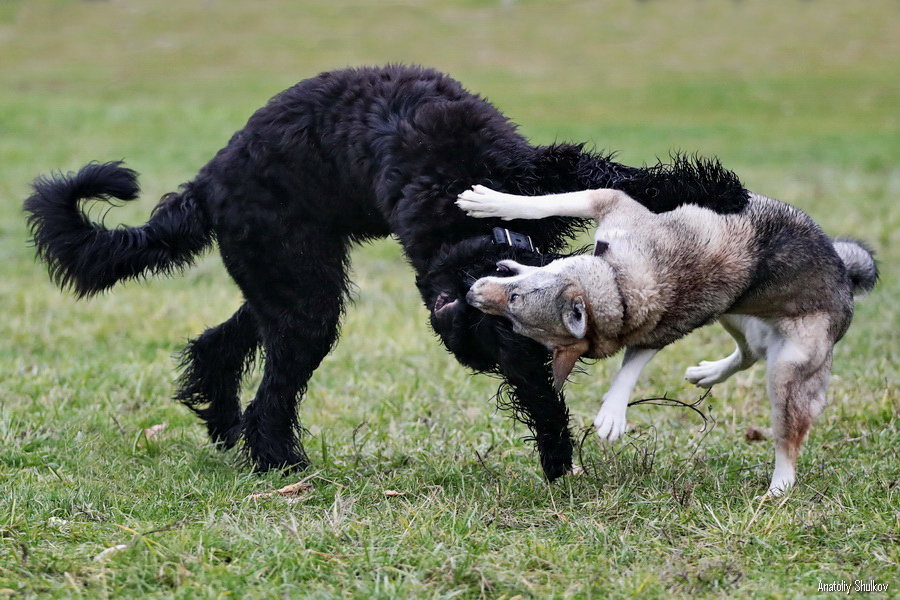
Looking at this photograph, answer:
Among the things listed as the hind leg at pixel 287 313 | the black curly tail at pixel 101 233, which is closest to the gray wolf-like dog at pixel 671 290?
the hind leg at pixel 287 313

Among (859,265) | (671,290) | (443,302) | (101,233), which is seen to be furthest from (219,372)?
(859,265)

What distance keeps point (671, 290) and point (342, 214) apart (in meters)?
1.61

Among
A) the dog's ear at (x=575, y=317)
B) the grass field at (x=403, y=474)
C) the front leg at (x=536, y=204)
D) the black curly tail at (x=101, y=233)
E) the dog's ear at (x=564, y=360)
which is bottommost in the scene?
the grass field at (x=403, y=474)

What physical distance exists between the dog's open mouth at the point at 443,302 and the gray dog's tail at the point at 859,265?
2017 mm

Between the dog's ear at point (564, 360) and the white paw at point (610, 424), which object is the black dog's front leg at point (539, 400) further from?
the white paw at point (610, 424)

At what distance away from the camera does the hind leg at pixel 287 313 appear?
4730 millimetres

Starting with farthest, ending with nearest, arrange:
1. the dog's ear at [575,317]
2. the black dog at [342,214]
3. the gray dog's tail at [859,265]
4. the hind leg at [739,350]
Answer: the gray dog's tail at [859,265] < the hind leg at [739,350] < the black dog at [342,214] < the dog's ear at [575,317]

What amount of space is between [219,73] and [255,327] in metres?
26.4

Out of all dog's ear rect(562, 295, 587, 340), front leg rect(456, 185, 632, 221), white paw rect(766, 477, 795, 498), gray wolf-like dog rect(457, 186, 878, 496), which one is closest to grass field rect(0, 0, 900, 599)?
white paw rect(766, 477, 795, 498)

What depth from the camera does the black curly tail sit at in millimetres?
4746

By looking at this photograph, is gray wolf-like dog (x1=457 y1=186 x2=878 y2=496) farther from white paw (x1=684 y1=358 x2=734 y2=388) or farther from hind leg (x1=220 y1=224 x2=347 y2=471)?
hind leg (x1=220 y1=224 x2=347 y2=471)

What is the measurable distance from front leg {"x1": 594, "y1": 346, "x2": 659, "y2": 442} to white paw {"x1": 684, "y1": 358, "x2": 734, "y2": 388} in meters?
0.74

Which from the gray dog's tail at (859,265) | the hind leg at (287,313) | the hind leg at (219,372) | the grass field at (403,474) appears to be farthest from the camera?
the hind leg at (219,372)

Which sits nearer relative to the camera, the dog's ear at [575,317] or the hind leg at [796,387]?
the dog's ear at [575,317]
